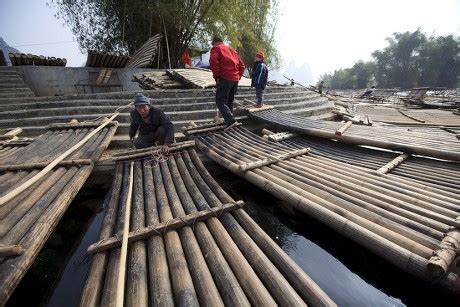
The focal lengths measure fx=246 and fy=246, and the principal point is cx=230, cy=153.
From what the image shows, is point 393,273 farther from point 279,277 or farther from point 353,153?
point 353,153

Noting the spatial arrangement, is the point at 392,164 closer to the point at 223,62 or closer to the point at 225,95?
the point at 225,95

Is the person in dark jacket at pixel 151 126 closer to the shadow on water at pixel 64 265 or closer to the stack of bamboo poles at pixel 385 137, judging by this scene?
the shadow on water at pixel 64 265

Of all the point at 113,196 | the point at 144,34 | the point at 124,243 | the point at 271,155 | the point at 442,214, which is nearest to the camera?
the point at 124,243

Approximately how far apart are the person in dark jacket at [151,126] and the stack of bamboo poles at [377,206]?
925mm

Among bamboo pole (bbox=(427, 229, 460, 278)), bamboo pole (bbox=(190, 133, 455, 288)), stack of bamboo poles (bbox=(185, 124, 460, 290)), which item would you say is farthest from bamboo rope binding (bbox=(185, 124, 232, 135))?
bamboo pole (bbox=(427, 229, 460, 278))

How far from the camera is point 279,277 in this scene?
5.38 ft

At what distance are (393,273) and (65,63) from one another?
11693 mm

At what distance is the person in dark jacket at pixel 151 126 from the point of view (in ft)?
13.2

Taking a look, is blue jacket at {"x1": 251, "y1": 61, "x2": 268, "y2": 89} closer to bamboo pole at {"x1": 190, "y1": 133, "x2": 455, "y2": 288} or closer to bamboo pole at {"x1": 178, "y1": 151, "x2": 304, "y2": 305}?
bamboo pole at {"x1": 190, "y1": 133, "x2": 455, "y2": 288}

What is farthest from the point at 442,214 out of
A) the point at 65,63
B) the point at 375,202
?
the point at 65,63

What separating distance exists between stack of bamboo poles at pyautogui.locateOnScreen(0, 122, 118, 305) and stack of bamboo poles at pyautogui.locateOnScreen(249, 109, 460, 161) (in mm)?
3522

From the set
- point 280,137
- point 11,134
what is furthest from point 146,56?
point 280,137

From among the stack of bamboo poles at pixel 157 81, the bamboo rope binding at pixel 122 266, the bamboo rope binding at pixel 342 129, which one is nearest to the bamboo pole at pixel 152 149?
the bamboo rope binding at pixel 122 266

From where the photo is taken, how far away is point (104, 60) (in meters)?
8.73
